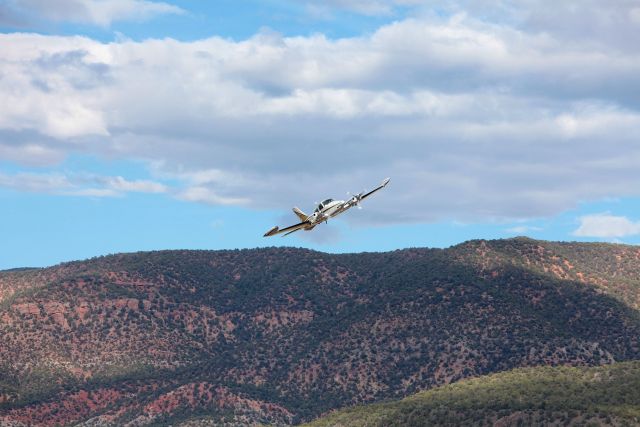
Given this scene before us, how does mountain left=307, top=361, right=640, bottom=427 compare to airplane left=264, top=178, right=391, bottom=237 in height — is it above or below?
below

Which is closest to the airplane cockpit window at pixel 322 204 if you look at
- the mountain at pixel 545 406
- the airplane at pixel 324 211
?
the airplane at pixel 324 211

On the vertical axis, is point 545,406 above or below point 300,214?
below

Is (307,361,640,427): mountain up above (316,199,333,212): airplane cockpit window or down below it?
below

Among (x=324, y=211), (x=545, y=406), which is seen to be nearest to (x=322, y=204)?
(x=324, y=211)

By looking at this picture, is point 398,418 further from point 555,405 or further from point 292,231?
point 292,231

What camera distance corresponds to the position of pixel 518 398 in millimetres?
193375

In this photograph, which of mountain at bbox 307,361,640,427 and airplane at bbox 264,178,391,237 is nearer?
airplane at bbox 264,178,391,237

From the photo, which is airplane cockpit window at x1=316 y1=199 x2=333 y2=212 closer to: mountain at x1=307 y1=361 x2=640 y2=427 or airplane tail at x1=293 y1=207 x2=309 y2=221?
airplane tail at x1=293 y1=207 x2=309 y2=221

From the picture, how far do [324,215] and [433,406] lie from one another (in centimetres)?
7745

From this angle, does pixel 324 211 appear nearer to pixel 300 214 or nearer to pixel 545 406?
pixel 300 214

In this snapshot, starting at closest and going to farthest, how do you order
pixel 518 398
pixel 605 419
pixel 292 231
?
pixel 292 231 < pixel 605 419 < pixel 518 398

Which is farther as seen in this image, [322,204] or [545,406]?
[545,406]

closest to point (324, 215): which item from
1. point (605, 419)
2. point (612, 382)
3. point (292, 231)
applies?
point (292, 231)

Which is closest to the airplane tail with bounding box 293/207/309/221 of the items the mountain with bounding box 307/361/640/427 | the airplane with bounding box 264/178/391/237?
the airplane with bounding box 264/178/391/237
